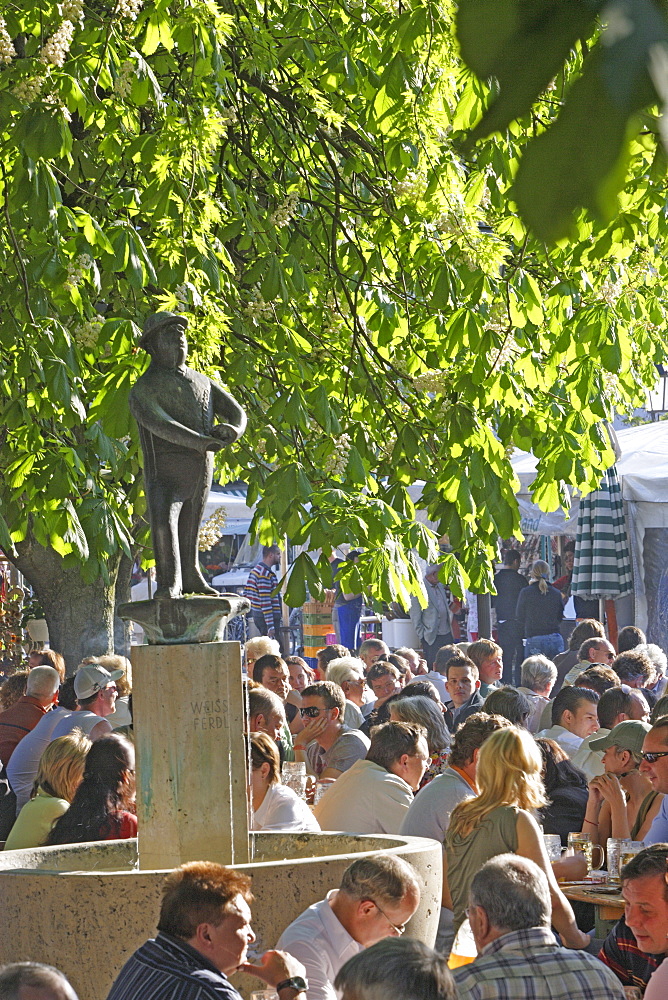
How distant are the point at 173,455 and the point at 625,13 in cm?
551

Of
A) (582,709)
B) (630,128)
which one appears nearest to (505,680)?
(582,709)

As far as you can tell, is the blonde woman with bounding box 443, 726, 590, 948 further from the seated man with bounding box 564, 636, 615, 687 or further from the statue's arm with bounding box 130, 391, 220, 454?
the seated man with bounding box 564, 636, 615, 687

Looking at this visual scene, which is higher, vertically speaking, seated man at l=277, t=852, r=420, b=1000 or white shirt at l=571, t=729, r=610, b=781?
white shirt at l=571, t=729, r=610, b=781

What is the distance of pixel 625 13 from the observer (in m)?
0.94

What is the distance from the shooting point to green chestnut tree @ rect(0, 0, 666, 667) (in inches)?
282

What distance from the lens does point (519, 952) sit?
4.40 m

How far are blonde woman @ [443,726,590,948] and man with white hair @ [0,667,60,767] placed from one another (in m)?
4.32

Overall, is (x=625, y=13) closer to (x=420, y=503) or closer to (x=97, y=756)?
(x=97, y=756)

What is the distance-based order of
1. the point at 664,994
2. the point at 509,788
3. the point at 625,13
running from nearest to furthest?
the point at 625,13 < the point at 664,994 < the point at 509,788

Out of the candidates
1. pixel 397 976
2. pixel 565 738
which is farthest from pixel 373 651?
pixel 397 976

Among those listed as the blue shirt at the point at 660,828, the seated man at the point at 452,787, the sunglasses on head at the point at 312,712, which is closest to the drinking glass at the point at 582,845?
the blue shirt at the point at 660,828

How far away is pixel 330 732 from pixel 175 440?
3401 mm

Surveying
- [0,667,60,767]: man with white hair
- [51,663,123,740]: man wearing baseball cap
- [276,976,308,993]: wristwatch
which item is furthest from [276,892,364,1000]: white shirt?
[0,667,60,767]: man with white hair

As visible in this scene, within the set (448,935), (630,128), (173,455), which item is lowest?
(448,935)
